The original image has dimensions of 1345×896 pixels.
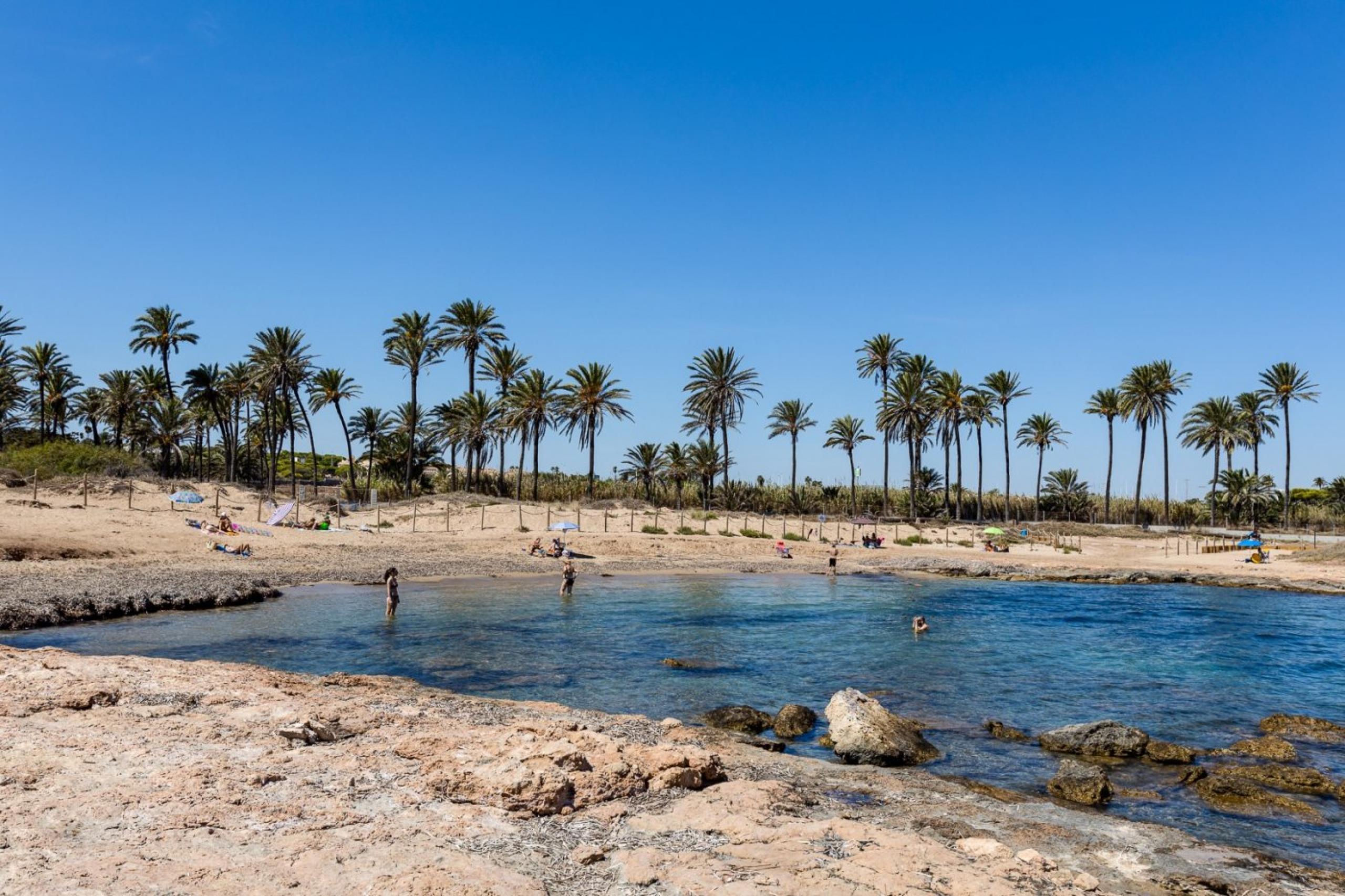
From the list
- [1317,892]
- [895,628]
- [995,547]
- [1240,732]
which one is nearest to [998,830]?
[1317,892]

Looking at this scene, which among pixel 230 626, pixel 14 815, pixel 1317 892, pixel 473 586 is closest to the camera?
pixel 14 815

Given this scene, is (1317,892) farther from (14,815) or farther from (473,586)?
(473,586)

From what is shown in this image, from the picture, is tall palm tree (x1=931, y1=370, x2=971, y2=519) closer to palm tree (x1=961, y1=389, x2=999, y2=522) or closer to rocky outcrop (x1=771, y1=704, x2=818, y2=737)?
palm tree (x1=961, y1=389, x2=999, y2=522)

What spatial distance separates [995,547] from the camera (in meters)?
63.8

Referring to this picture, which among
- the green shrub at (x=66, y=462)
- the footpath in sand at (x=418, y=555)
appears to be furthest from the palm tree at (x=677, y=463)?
the green shrub at (x=66, y=462)

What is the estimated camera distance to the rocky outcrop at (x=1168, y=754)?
→ 45.6 ft

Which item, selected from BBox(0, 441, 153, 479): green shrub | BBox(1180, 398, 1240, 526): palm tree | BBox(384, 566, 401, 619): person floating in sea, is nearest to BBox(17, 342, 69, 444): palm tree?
BBox(0, 441, 153, 479): green shrub

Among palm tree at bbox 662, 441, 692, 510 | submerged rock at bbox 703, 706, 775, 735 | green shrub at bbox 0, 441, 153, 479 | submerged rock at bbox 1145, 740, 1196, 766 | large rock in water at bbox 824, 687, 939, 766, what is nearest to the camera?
large rock in water at bbox 824, 687, 939, 766

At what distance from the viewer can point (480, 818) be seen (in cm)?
857

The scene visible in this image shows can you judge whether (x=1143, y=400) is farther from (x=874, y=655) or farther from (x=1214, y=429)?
(x=874, y=655)

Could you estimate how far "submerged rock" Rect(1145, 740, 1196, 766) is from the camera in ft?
45.6

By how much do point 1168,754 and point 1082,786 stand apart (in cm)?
334

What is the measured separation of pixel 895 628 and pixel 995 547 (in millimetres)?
38731

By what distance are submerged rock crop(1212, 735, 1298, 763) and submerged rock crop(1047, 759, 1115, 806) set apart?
158 inches
